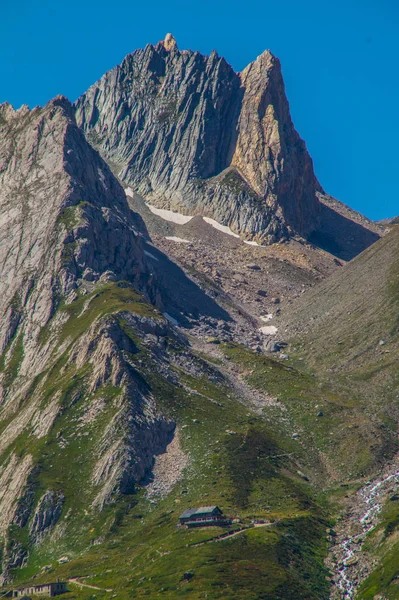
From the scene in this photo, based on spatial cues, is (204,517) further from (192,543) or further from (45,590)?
(45,590)

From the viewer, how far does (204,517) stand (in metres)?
170

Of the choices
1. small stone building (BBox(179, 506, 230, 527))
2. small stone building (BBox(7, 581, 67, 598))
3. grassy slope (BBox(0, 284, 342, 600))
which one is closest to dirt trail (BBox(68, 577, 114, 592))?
grassy slope (BBox(0, 284, 342, 600))

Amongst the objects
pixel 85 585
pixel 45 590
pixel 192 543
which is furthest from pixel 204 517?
pixel 45 590

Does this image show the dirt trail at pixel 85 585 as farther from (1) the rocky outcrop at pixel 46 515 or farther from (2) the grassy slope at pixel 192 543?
(1) the rocky outcrop at pixel 46 515

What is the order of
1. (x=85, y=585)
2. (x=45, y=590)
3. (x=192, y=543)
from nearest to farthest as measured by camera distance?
1. (x=85, y=585)
2. (x=45, y=590)
3. (x=192, y=543)

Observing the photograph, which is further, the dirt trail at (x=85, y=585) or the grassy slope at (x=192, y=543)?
the dirt trail at (x=85, y=585)

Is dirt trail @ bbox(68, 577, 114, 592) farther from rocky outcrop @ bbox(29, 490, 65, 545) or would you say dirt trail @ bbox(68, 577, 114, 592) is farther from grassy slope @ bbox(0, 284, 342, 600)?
rocky outcrop @ bbox(29, 490, 65, 545)

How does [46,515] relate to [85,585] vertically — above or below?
above

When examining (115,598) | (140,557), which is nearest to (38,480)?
(140,557)

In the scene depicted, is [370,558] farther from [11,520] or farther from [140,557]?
[11,520]

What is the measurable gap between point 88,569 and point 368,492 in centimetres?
5797

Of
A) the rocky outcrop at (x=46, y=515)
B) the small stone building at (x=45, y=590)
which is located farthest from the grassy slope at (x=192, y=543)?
the small stone building at (x=45, y=590)

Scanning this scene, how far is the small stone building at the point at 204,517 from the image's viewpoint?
168 m

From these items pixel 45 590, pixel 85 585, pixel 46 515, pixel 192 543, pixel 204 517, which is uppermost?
pixel 46 515
